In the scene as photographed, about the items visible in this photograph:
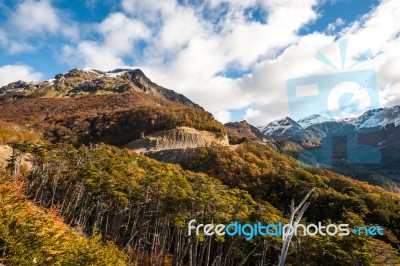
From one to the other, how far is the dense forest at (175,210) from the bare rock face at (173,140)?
113 feet

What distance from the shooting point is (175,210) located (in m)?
33.8

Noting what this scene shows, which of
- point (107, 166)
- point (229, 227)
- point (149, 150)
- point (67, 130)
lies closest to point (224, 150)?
point (149, 150)

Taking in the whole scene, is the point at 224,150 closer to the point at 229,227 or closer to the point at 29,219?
the point at 229,227

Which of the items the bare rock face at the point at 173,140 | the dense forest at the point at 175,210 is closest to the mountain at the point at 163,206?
the dense forest at the point at 175,210

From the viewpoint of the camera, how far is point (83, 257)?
14.8 metres

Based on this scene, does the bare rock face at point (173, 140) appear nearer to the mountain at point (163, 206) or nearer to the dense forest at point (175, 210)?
the mountain at point (163, 206)

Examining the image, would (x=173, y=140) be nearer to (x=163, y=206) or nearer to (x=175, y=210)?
(x=163, y=206)

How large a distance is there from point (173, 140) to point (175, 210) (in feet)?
209

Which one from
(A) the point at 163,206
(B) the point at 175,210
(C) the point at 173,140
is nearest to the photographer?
(B) the point at 175,210

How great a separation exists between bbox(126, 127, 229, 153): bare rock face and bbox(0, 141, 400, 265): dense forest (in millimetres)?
34477

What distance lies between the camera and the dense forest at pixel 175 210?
29.4 metres

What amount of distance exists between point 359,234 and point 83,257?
23.9m

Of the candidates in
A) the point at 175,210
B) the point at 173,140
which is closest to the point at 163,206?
the point at 175,210

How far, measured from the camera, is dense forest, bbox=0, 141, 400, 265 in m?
29.4
